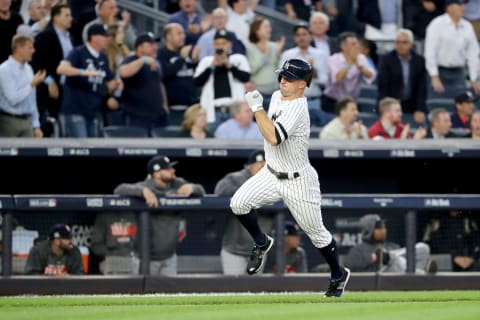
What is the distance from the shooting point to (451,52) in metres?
14.8

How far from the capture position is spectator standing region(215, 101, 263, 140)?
42.4 feet

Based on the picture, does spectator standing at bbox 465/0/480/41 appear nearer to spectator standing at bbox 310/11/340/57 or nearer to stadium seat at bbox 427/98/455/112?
stadium seat at bbox 427/98/455/112

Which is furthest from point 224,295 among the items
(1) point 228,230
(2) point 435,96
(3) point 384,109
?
(2) point 435,96

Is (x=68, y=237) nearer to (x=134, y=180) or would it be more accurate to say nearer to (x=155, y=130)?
(x=134, y=180)

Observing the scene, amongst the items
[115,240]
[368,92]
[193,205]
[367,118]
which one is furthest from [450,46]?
[115,240]

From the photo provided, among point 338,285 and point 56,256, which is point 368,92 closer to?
point 56,256

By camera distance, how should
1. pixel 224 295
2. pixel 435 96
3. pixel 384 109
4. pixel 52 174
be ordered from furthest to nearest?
pixel 435 96 → pixel 384 109 → pixel 52 174 → pixel 224 295

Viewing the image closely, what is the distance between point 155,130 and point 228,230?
Result: 235cm

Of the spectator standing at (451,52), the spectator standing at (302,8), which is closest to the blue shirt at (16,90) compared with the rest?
the spectator standing at (302,8)

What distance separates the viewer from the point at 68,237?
11.1 m

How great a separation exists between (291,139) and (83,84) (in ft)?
14.3

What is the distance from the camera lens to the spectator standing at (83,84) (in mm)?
13016

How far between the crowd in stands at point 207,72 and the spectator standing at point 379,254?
1779 millimetres

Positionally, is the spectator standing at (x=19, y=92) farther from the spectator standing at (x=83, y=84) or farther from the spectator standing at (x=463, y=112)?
the spectator standing at (x=463, y=112)
